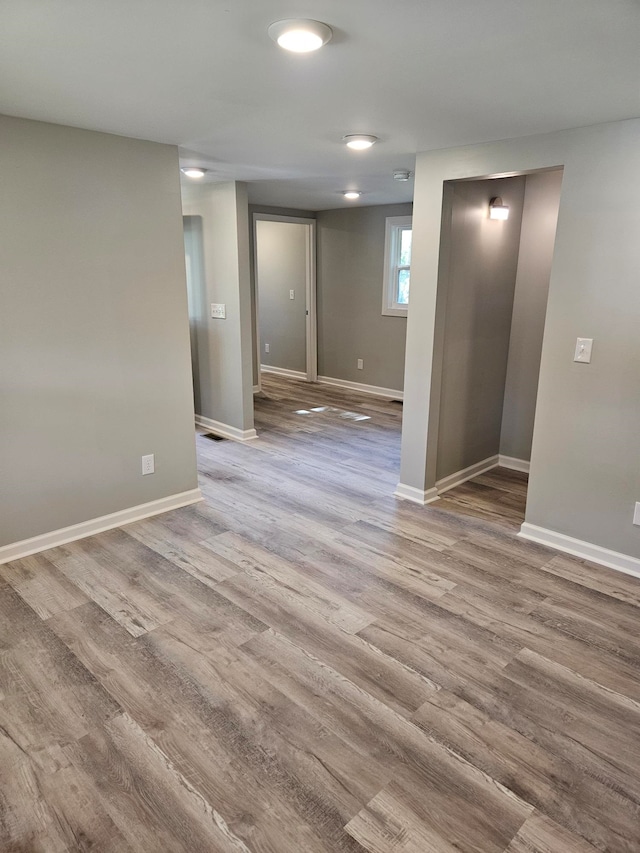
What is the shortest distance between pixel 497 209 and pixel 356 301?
3425mm

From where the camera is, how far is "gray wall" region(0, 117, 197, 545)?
285 cm

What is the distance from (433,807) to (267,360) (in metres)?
7.42

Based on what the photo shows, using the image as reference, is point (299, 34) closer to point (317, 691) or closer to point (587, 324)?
point (587, 324)

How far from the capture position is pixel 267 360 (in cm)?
866

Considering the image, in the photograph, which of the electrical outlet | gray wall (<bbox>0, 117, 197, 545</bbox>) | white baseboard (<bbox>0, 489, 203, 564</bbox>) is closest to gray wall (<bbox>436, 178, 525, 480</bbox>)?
gray wall (<bbox>0, 117, 197, 545</bbox>)

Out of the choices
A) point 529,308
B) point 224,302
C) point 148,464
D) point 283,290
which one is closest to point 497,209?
point 529,308

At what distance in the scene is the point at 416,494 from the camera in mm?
3934

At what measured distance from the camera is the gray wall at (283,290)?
7832 millimetres

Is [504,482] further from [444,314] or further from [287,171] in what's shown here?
[287,171]

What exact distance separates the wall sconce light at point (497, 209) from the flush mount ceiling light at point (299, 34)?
241 centimetres

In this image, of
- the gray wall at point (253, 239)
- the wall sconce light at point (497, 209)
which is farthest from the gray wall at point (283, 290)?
the wall sconce light at point (497, 209)

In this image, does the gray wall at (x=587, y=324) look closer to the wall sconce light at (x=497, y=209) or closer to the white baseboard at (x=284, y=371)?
the wall sconce light at (x=497, y=209)

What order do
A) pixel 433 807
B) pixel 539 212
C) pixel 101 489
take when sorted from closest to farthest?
1. pixel 433 807
2. pixel 101 489
3. pixel 539 212

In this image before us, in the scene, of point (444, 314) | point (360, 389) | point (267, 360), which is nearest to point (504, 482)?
point (444, 314)
